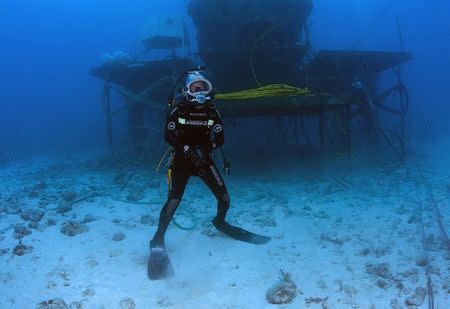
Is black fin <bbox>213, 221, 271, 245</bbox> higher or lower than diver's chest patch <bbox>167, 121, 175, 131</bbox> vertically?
lower

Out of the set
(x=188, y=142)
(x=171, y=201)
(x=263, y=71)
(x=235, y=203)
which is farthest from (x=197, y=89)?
(x=263, y=71)

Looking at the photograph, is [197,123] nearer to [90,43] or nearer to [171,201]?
[171,201]

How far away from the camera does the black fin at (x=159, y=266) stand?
4.68 metres

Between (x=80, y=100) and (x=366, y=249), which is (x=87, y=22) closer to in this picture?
(x=80, y=100)

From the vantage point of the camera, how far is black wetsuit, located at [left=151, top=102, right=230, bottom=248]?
506cm

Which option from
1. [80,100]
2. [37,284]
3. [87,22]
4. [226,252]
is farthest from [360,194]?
[87,22]

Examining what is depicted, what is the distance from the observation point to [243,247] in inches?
219

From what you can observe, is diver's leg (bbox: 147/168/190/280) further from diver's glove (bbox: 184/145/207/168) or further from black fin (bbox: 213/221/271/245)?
black fin (bbox: 213/221/271/245)

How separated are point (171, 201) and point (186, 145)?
854mm

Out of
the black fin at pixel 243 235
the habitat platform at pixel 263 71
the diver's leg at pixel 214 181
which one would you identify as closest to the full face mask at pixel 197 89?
the diver's leg at pixel 214 181

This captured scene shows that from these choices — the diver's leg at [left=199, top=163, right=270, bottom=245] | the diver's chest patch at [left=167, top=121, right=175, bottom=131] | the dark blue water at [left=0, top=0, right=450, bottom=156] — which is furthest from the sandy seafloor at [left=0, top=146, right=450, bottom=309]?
the dark blue water at [left=0, top=0, right=450, bottom=156]

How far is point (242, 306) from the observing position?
4.12m

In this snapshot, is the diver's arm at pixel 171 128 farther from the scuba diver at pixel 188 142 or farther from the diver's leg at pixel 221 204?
the diver's leg at pixel 221 204

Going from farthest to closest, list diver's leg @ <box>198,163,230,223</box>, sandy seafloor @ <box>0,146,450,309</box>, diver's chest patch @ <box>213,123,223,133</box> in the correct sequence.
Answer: diver's leg @ <box>198,163,230,223</box> < diver's chest patch @ <box>213,123,223,133</box> < sandy seafloor @ <box>0,146,450,309</box>
